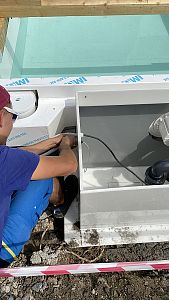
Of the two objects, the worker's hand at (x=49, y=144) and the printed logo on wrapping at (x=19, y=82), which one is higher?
the printed logo on wrapping at (x=19, y=82)

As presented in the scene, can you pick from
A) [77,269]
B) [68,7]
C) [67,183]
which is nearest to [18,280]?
[77,269]

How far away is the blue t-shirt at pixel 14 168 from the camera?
48.6 inches

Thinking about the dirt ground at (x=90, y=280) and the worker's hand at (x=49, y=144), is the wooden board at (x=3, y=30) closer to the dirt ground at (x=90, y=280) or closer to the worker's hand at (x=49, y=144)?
the worker's hand at (x=49, y=144)

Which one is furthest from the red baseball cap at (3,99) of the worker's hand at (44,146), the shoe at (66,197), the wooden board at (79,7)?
the wooden board at (79,7)

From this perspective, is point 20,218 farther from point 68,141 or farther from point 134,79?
point 134,79

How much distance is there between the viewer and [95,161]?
2.19 metres

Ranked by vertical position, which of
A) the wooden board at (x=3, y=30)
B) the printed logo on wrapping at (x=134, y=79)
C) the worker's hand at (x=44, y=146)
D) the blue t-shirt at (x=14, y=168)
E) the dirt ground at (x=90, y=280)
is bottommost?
the dirt ground at (x=90, y=280)

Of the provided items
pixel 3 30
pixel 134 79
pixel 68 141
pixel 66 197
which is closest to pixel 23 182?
pixel 68 141

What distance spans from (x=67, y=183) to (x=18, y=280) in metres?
0.60

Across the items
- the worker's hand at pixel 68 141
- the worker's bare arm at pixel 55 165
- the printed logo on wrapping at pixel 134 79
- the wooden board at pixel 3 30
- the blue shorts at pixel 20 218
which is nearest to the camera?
the worker's bare arm at pixel 55 165

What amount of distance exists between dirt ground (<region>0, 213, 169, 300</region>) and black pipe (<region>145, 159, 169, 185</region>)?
1.26 feet

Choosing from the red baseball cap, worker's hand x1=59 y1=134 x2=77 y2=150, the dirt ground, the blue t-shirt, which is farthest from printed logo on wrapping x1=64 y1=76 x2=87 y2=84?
the dirt ground

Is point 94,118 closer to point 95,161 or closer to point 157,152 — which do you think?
point 95,161

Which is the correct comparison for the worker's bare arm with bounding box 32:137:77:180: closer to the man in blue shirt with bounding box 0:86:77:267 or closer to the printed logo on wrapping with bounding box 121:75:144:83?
the man in blue shirt with bounding box 0:86:77:267
